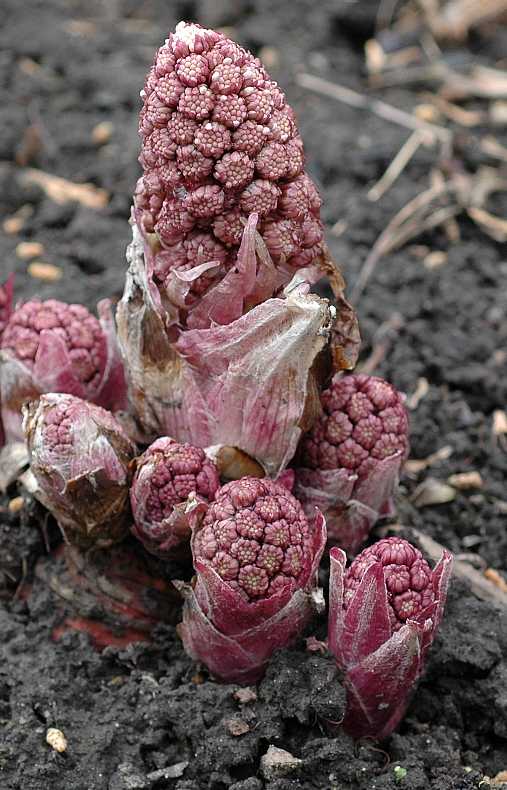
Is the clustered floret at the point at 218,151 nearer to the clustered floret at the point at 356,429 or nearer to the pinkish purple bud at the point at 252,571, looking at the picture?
the clustered floret at the point at 356,429

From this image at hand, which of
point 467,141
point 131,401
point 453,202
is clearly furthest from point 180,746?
point 467,141

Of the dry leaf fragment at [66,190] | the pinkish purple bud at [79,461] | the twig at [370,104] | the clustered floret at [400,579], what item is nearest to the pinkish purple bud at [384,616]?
the clustered floret at [400,579]

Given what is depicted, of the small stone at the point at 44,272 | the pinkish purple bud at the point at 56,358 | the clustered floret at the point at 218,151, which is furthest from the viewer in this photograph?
the small stone at the point at 44,272

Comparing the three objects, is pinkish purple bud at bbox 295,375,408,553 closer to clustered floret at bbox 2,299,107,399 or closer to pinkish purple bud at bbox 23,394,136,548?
pinkish purple bud at bbox 23,394,136,548

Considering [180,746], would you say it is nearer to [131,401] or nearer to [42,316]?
[131,401]

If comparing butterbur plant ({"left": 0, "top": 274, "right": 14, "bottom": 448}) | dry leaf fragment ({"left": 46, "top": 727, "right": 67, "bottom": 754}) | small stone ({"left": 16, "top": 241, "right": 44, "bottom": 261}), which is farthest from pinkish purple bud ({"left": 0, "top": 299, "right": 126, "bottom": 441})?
small stone ({"left": 16, "top": 241, "right": 44, "bottom": 261})

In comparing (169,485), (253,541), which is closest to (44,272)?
(169,485)

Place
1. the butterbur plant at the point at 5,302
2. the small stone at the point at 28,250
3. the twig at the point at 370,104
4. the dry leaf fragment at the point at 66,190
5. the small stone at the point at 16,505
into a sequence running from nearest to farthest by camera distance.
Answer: the small stone at the point at 16,505 < the butterbur plant at the point at 5,302 < the small stone at the point at 28,250 < the dry leaf fragment at the point at 66,190 < the twig at the point at 370,104
